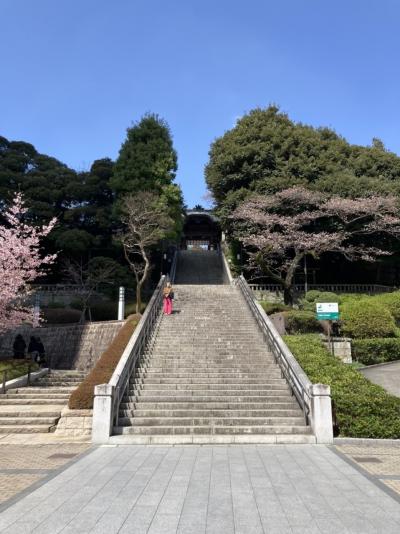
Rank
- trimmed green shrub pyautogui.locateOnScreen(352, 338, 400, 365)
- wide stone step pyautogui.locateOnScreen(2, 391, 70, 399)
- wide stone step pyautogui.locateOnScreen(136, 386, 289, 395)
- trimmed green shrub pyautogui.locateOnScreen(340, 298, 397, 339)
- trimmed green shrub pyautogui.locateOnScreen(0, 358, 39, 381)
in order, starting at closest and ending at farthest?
wide stone step pyautogui.locateOnScreen(136, 386, 289, 395)
wide stone step pyautogui.locateOnScreen(2, 391, 70, 399)
trimmed green shrub pyautogui.locateOnScreen(0, 358, 39, 381)
trimmed green shrub pyautogui.locateOnScreen(352, 338, 400, 365)
trimmed green shrub pyautogui.locateOnScreen(340, 298, 397, 339)

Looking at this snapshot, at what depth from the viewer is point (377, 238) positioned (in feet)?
92.7

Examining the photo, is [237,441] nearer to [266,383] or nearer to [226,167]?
[266,383]

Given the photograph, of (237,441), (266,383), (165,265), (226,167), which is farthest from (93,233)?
(237,441)

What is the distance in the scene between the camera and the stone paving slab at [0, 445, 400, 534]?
→ 5.09 meters

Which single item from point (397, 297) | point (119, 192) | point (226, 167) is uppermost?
point (226, 167)

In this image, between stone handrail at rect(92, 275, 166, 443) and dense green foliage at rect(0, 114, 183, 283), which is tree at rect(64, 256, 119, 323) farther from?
stone handrail at rect(92, 275, 166, 443)

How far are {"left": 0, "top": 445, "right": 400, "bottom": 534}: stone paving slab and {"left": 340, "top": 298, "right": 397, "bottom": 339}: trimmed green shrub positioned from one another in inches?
481

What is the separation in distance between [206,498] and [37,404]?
31.7 ft

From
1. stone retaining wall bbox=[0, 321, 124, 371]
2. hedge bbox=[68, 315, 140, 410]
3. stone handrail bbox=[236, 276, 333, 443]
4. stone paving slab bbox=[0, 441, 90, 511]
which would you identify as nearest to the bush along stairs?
stone handrail bbox=[236, 276, 333, 443]

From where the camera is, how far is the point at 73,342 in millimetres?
21984

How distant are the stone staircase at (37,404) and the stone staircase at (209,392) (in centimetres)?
242

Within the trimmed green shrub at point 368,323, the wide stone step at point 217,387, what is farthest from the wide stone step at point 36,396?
the trimmed green shrub at point 368,323

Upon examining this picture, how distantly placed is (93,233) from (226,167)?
34.8 feet

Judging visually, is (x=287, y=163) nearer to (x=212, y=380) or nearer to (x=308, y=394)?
(x=212, y=380)
